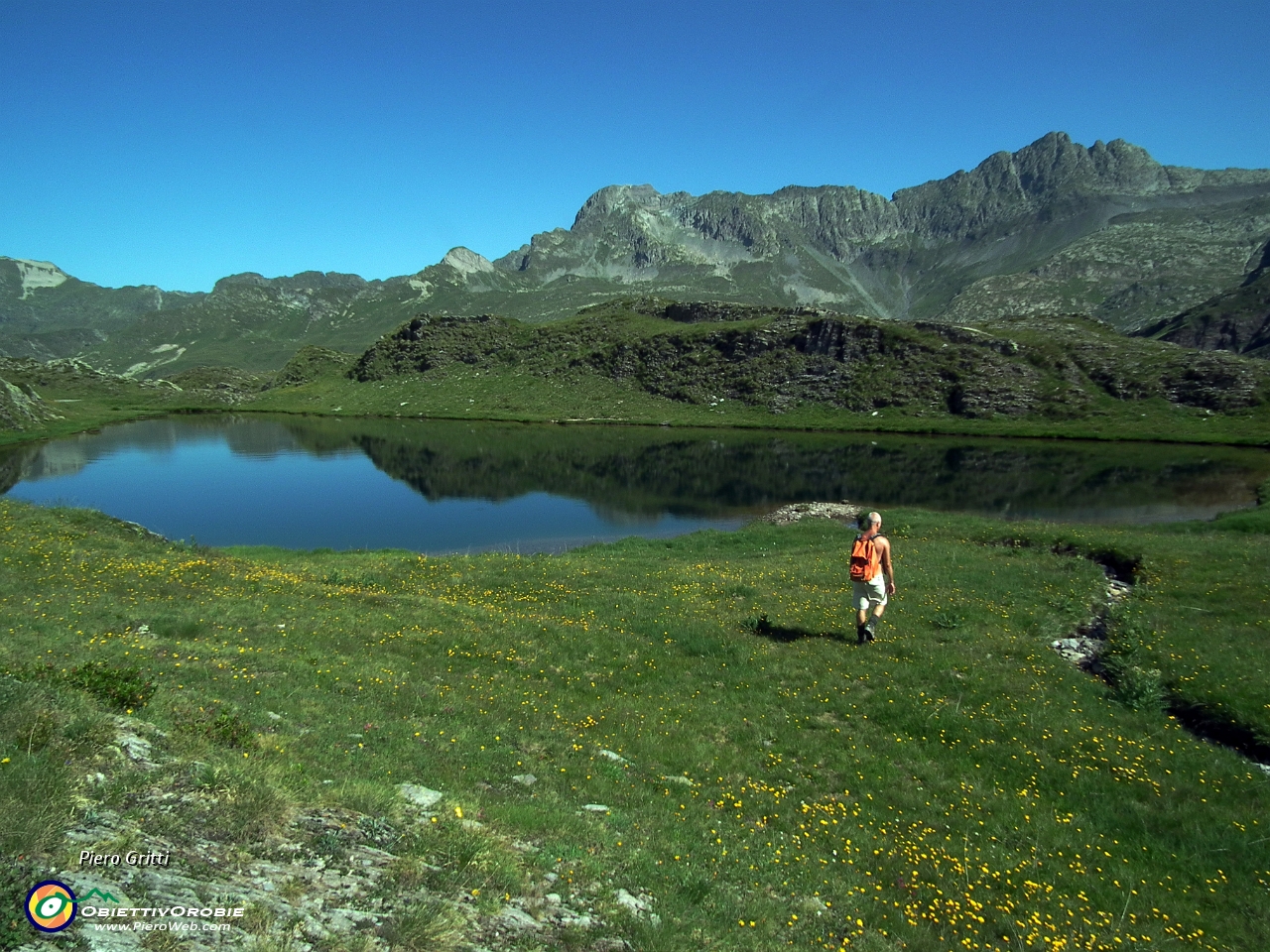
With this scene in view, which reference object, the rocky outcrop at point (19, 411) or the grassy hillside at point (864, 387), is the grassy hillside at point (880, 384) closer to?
the grassy hillside at point (864, 387)

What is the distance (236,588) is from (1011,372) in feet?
537

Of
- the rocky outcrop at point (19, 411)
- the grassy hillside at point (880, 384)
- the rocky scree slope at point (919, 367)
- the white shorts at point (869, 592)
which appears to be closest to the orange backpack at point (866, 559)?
the white shorts at point (869, 592)

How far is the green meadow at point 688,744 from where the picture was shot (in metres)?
8.09

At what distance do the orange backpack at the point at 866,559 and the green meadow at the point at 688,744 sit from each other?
2.29 meters

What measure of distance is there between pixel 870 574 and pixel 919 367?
506 ft

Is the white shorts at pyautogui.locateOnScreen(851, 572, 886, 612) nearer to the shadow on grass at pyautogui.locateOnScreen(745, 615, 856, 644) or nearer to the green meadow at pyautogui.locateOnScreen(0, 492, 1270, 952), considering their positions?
the shadow on grass at pyautogui.locateOnScreen(745, 615, 856, 644)

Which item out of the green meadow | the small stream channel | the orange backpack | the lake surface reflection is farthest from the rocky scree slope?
the orange backpack

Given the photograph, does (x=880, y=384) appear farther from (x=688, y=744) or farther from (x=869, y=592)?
(x=688, y=744)

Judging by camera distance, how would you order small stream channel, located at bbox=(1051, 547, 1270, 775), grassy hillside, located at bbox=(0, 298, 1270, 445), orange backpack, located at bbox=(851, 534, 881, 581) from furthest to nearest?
grassy hillside, located at bbox=(0, 298, 1270, 445) → orange backpack, located at bbox=(851, 534, 881, 581) → small stream channel, located at bbox=(1051, 547, 1270, 775)

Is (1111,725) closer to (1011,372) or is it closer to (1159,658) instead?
(1159,658)

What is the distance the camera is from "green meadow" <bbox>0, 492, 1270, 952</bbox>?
8094 millimetres

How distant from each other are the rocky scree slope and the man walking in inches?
5517

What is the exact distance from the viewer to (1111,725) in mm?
16062

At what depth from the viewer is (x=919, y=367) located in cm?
15900
